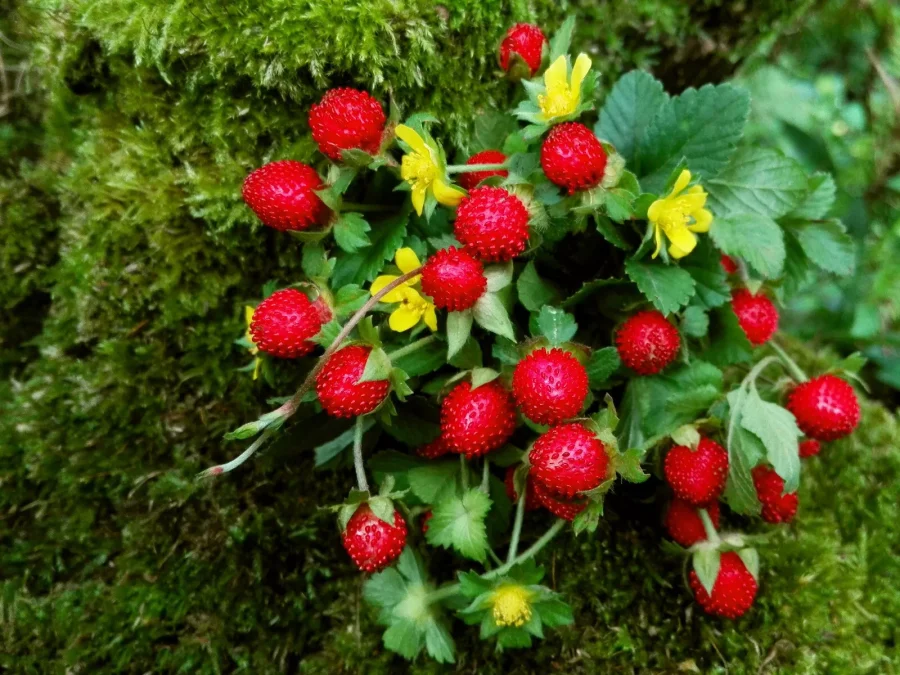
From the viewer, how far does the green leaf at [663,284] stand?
1.12 metres

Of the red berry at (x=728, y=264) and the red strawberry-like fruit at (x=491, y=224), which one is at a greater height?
the red strawberry-like fruit at (x=491, y=224)

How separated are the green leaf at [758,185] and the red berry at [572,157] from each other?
0.35 meters

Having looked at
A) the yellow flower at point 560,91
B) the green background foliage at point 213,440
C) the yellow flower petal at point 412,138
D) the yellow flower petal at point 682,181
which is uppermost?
the yellow flower at point 560,91

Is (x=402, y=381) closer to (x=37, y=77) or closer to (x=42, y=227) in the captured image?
(x=42, y=227)

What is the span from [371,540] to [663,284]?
0.62 m

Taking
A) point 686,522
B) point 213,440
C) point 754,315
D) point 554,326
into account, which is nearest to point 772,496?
point 686,522

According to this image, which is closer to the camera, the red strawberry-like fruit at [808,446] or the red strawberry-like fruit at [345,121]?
the red strawberry-like fruit at [345,121]

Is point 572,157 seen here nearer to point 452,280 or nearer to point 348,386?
point 452,280

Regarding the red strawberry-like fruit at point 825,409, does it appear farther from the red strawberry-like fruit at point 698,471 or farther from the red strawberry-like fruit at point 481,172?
the red strawberry-like fruit at point 481,172

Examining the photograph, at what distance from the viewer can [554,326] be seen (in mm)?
1061

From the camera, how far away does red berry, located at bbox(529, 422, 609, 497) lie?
3.17 ft

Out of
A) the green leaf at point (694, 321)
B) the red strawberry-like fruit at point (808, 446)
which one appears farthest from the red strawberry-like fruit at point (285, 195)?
the red strawberry-like fruit at point (808, 446)

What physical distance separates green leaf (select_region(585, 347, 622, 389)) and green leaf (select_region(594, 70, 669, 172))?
1.37ft

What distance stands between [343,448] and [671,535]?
635mm
